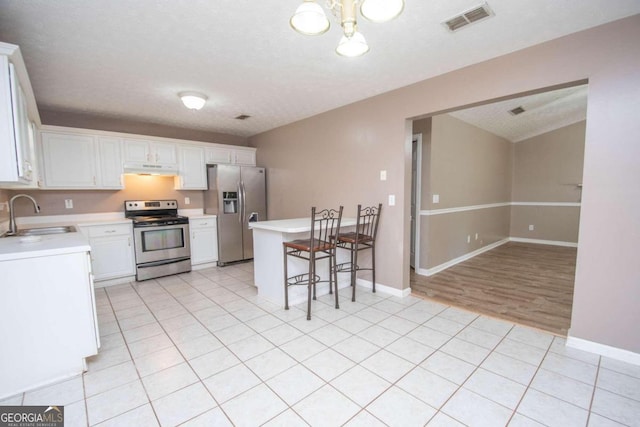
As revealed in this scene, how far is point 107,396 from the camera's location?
68.7 inches

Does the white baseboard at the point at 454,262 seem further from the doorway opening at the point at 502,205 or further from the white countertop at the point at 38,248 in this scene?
the white countertop at the point at 38,248

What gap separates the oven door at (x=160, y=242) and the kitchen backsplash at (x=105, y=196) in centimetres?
68

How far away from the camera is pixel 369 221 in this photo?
11.5 feet

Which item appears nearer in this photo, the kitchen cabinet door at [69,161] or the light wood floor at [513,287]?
the light wood floor at [513,287]

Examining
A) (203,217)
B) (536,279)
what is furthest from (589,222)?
(203,217)

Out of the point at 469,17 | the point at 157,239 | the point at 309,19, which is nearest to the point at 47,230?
the point at 157,239

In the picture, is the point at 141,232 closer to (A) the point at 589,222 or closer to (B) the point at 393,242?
(B) the point at 393,242

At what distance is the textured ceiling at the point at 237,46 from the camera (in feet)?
5.85

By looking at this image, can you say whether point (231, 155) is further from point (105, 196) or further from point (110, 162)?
point (105, 196)

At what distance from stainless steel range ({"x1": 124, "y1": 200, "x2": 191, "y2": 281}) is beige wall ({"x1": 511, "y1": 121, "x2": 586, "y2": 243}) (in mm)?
7453

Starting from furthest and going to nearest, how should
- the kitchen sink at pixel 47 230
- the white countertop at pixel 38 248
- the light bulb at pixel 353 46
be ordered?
Result: the kitchen sink at pixel 47 230 → the white countertop at pixel 38 248 → the light bulb at pixel 353 46

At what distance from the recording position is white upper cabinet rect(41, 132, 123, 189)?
354 cm

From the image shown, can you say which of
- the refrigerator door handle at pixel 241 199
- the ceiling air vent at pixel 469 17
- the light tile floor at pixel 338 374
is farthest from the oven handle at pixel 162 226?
the ceiling air vent at pixel 469 17

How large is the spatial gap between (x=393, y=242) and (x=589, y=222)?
172cm
